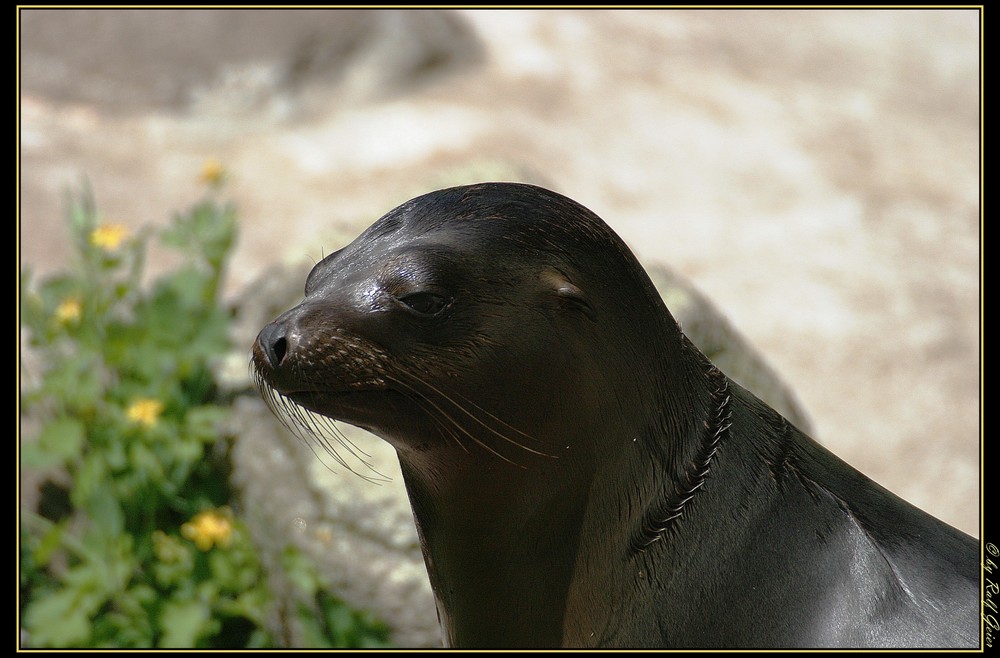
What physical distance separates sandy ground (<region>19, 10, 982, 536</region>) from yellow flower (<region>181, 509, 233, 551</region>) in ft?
6.83

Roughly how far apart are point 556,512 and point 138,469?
9.21 ft

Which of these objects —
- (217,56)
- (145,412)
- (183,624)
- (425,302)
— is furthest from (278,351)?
(217,56)

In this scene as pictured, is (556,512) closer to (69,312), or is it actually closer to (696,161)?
(69,312)

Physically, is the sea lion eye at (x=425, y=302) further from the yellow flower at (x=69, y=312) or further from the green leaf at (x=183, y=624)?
the yellow flower at (x=69, y=312)

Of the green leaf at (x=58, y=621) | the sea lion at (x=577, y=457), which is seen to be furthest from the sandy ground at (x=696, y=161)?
the sea lion at (x=577, y=457)

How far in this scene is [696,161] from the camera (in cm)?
859

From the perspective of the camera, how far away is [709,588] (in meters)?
2.03

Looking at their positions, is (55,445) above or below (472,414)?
above

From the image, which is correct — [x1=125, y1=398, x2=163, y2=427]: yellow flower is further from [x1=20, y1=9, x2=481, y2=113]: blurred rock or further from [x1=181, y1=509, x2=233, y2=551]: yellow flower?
[x1=20, y1=9, x2=481, y2=113]: blurred rock

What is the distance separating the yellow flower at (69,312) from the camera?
4516 mm

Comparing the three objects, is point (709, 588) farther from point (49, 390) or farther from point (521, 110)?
point (521, 110)

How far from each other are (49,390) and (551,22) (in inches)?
280

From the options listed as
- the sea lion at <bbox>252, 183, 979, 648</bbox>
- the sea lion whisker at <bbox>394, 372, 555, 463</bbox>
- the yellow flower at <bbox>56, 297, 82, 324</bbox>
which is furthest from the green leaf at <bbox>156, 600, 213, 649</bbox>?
the sea lion whisker at <bbox>394, 372, 555, 463</bbox>

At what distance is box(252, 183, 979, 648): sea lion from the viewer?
6.13 ft
